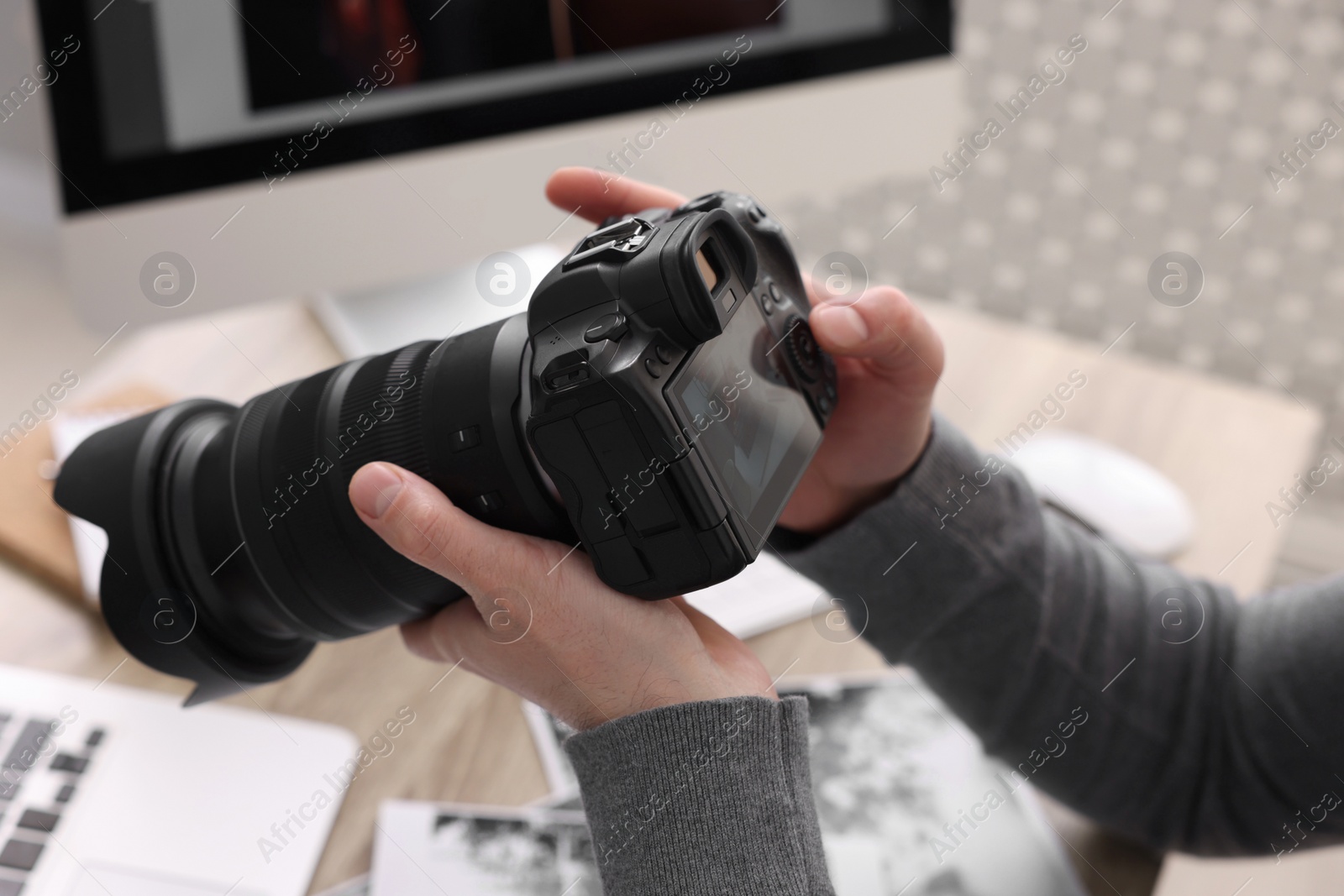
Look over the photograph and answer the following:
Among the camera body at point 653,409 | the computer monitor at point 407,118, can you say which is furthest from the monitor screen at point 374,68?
the camera body at point 653,409

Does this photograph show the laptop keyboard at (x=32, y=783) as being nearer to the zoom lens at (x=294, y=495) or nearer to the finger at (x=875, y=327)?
the zoom lens at (x=294, y=495)

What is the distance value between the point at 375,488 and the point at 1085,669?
348 mm

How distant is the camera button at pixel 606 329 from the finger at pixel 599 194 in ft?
0.55

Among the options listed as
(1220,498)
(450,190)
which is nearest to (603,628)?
(450,190)

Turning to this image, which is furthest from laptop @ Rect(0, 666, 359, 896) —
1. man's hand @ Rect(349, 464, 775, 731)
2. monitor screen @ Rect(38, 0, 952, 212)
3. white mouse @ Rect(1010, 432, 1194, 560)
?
white mouse @ Rect(1010, 432, 1194, 560)

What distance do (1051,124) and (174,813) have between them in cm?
105

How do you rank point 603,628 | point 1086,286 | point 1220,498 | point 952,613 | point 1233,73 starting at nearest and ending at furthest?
point 603,628 → point 952,613 → point 1220,498 → point 1233,73 → point 1086,286

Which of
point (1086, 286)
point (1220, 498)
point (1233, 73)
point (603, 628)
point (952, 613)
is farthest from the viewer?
point (1086, 286)

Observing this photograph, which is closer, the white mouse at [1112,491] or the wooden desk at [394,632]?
the wooden desk at [394,632]

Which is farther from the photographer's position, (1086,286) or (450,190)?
(1086,286)

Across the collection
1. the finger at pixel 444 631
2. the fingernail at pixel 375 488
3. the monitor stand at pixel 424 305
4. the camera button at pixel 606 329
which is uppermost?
the camera button at pixel 606 329

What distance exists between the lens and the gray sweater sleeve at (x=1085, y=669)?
1.60ft

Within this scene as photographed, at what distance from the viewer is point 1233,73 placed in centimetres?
104

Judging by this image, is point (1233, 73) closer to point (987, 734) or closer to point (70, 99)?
point (987, 734)
